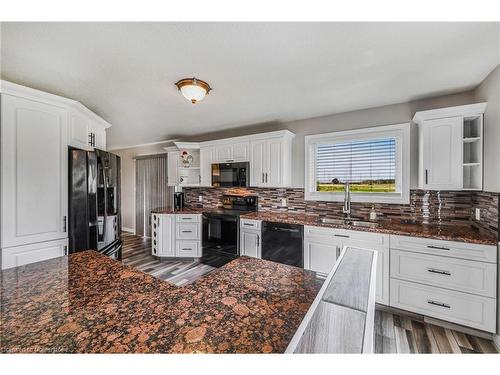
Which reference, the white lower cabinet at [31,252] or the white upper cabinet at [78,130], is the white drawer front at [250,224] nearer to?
the white lower cabinet at [31,252]

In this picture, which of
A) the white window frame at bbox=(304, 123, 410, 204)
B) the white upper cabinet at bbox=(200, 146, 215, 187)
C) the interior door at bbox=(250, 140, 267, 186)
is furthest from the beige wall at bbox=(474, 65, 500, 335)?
the white upper cabinet at bbox=(200, 146, 215, 187)

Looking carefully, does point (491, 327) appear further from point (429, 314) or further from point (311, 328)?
point (311, 328)

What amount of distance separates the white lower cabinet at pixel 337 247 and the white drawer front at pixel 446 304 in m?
0.11

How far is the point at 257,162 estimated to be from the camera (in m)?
3.40

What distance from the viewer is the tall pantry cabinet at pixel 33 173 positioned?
1906mm

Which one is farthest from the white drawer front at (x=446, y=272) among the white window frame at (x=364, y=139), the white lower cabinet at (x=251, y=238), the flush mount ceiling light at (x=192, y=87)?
the flush mount ceiling light at (x=192, y=87)

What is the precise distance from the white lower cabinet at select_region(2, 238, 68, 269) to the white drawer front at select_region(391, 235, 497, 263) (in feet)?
11.4

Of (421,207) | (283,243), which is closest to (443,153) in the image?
(421,207)

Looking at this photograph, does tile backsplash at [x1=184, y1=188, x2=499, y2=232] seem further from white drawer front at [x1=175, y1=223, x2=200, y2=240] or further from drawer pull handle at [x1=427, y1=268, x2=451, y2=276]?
white drawer front at [x1=175, y1=223, x2=200, y2=240]

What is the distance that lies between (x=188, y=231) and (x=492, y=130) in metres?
3.95

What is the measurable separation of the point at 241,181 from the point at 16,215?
8.50 ft

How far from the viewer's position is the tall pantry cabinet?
191cm

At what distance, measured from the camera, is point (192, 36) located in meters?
1.43
